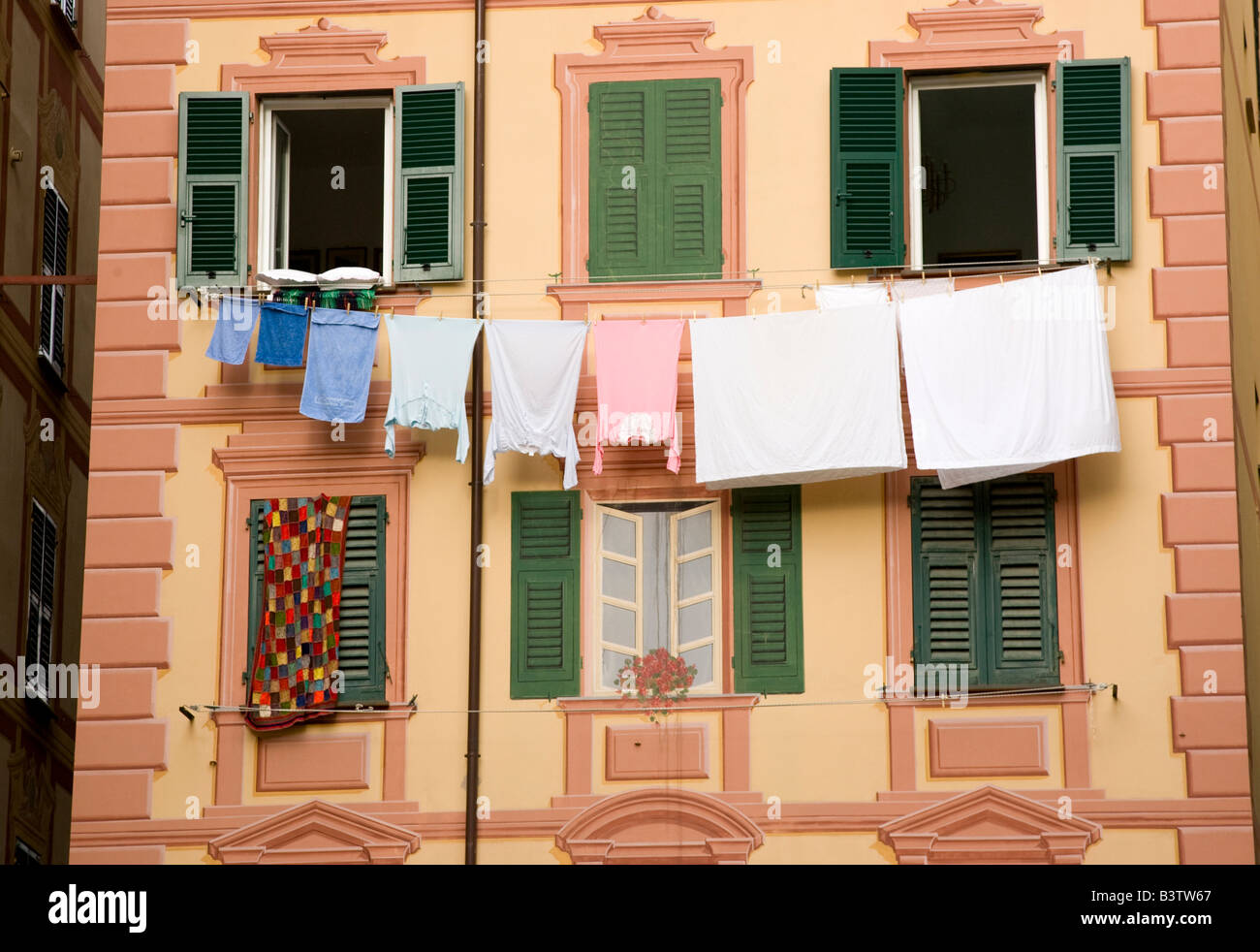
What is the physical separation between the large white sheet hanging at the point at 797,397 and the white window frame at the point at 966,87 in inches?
42.3

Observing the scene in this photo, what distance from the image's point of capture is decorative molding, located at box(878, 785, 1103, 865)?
19.4 metres

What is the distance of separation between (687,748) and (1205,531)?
422cm

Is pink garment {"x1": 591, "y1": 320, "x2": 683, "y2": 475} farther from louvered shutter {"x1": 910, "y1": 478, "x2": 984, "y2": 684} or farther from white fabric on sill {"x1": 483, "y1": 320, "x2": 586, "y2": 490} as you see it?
louvered shutter {"x1": 910, "y1": 478, "x2": 984, "y2": 684}

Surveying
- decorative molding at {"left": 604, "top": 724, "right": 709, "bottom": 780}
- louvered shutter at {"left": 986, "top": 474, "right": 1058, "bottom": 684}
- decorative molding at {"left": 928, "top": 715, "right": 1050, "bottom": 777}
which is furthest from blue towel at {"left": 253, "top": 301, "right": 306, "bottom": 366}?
decorative molding at {"left": 928, "top": 715, "right": 1050, "bottom": 777}

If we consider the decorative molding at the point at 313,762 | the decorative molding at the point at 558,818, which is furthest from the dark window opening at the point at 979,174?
the decorative molding at the point at 313,762

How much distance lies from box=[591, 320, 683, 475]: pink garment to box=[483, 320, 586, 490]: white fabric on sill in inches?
8.5

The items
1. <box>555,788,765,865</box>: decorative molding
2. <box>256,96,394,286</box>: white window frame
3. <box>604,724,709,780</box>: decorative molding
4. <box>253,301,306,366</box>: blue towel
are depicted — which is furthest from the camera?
<box>256,96,394,286</box>: white window frame

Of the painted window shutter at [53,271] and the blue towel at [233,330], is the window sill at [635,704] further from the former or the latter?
the painted window shutter at [53,271]

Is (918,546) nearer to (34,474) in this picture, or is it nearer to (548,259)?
(548,259)

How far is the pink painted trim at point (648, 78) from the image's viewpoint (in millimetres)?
20828

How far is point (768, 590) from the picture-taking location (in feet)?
65.9

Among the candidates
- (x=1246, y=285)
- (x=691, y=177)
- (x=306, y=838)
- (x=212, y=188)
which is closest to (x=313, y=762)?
(x=306, y=838)

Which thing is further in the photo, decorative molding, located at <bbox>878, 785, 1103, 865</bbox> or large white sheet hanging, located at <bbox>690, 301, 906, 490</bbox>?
large white sheet hanging, located at <bbox>690, 301, 906, 490</bbox>
